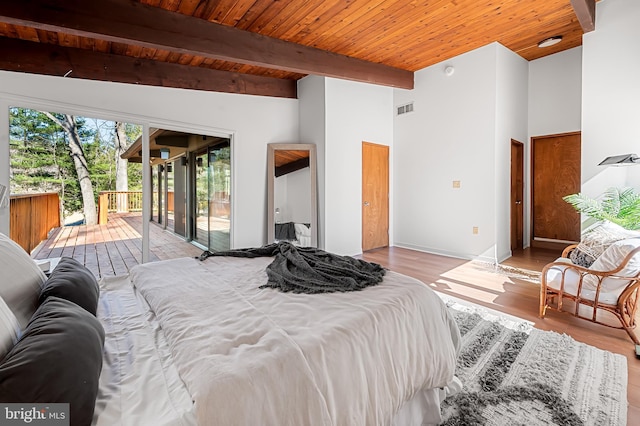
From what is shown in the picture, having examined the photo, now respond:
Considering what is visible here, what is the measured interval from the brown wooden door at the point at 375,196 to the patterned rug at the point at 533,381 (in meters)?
3.16

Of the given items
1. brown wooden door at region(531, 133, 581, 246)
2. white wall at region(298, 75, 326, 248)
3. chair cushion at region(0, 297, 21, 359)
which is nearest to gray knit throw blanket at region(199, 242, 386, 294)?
chair cushion at region(0, 297, 21, 359)

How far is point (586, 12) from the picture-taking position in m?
3.41

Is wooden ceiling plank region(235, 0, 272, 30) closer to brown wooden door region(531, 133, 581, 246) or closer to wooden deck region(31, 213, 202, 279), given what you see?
wooden deck region(31, 213, 202, 279)

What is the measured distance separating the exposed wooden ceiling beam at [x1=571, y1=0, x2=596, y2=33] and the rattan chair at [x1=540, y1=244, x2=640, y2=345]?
2720 millimetres

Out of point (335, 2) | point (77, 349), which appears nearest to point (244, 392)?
point (77, 349)

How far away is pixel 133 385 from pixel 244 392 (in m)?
0.36

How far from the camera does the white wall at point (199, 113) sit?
3.13 meters

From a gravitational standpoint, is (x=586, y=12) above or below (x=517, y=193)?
above

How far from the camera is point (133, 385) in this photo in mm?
947

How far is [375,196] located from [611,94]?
340 centimetres

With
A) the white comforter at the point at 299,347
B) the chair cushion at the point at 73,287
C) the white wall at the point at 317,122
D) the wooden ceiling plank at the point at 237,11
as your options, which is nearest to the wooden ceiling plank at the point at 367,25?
the white wall at the point at 317,122

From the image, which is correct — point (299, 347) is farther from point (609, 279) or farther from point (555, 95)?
point (555, 95)

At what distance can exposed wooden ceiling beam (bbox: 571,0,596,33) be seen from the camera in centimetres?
327

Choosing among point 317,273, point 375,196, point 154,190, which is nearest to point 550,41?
point 375,196
